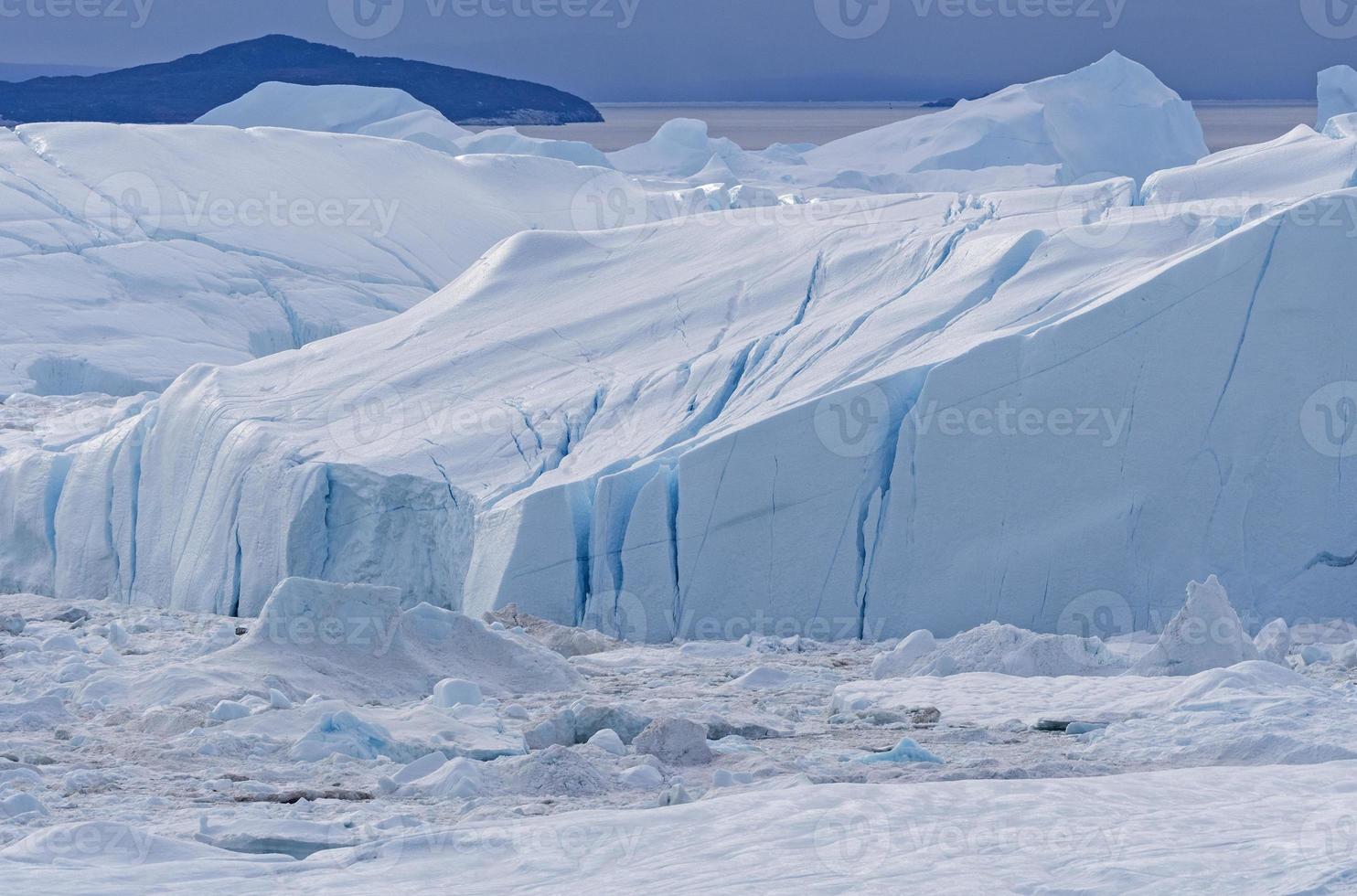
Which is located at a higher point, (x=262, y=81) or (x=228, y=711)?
(x=262, y=81)

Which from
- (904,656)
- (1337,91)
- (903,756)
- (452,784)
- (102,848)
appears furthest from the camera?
(1337,91)

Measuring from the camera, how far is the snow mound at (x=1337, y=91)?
65.9ft

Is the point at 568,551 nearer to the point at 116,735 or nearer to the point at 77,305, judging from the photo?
the point at 116,735

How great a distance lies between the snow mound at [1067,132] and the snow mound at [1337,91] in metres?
2.33

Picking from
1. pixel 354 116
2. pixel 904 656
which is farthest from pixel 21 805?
pixel 354 116

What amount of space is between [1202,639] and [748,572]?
197 cm

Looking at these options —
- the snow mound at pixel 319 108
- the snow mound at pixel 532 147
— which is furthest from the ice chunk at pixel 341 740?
the snow mound at pixel 319 108

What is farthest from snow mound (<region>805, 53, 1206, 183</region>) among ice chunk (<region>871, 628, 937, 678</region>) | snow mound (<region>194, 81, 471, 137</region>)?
ice chunk (<region>871, 628, 937, 678</region>)

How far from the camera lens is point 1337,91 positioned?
20281 millimetres

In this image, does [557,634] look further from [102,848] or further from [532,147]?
[532,147]

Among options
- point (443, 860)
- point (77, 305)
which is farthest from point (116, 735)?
point (77, 305)

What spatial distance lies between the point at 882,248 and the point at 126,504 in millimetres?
4241

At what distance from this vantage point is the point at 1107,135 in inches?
890

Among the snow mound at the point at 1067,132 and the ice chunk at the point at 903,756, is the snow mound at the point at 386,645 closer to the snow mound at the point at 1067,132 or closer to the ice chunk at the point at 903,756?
the ice chunk at the point at 903,756
